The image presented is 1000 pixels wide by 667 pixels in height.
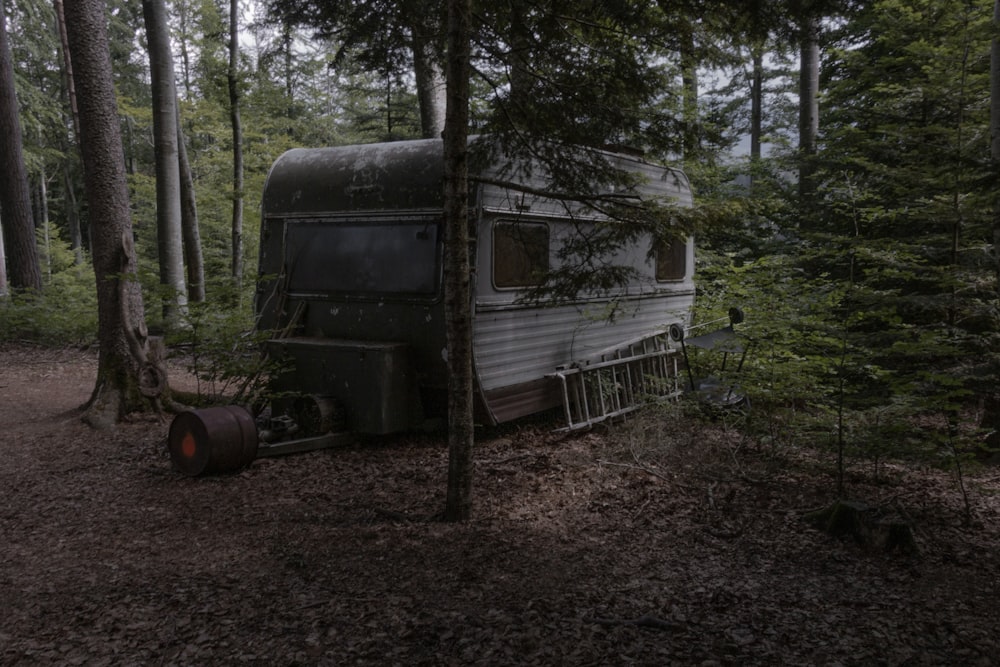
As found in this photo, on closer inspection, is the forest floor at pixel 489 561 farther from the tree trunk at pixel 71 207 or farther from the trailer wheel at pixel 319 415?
the tree trunk at pixel 71 207

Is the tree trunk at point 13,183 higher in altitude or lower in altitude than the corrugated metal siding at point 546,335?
higher

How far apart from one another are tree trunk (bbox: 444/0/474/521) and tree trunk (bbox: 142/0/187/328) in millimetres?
7586

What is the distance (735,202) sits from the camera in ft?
18.0

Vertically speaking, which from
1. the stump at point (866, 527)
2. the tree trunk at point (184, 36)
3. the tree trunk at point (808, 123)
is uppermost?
the tree trunk at point (184, 36)

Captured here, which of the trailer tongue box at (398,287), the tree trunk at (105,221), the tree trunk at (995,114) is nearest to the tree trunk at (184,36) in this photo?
the tree trunk at (105,221)

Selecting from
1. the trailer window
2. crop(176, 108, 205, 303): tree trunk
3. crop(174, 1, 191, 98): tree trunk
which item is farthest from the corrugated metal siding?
crop(174, 1, 191, 98): tree trunk

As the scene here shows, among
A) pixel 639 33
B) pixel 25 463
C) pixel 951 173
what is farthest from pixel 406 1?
pixel 25 463

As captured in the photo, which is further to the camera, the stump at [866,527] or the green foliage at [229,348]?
the green foliage at [229,348]

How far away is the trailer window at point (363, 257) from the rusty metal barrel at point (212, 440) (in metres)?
1.74

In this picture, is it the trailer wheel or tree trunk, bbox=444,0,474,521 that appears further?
the trailer wheel

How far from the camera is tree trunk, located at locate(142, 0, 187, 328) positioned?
11.0m

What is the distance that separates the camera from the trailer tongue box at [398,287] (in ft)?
20.9

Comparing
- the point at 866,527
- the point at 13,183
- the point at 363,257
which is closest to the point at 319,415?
the point at 363,257

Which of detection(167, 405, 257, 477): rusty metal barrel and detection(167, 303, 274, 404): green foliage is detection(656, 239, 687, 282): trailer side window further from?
detection(167, 405, 257, 477): rusty metal barrel
